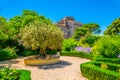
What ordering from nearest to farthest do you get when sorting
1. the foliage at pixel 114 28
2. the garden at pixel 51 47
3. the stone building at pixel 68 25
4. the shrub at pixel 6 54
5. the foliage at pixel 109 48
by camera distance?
the garden at pixel 51 47
the foliage at pixel 109 48
the shrub at pixel 6 54
the foliage at pixel 114 28
the stone building at pixel 68 25

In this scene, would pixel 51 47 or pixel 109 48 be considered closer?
pixel 109 48

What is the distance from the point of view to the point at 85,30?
50.3 meters

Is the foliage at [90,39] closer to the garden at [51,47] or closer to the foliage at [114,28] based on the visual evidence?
the garden at [51,47]

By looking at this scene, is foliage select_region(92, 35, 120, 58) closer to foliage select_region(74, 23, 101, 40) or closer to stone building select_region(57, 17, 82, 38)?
foliage select_region(74, 23, 101, 40)

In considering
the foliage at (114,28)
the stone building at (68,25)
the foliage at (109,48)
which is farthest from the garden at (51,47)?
the stone building at (68,25)

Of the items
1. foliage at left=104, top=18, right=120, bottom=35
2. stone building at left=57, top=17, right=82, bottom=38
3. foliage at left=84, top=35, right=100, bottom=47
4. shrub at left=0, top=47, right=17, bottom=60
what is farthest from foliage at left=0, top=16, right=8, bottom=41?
stone building at left=57, top=17, right=82, bottom=38

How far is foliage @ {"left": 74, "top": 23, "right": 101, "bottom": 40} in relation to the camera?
161 ft

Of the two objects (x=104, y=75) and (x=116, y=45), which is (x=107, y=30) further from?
(x=104, y=75)

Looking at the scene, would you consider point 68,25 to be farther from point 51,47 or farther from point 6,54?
point 51,47

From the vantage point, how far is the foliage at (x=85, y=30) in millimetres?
49225

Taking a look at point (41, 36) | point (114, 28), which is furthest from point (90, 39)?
point (41, 36)

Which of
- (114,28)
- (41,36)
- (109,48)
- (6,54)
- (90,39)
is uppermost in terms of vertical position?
(114,28)

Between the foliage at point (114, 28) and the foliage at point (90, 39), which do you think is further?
the foliage at point (114, 28)

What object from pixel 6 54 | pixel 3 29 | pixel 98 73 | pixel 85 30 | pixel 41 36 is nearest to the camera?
pixel 98 73
